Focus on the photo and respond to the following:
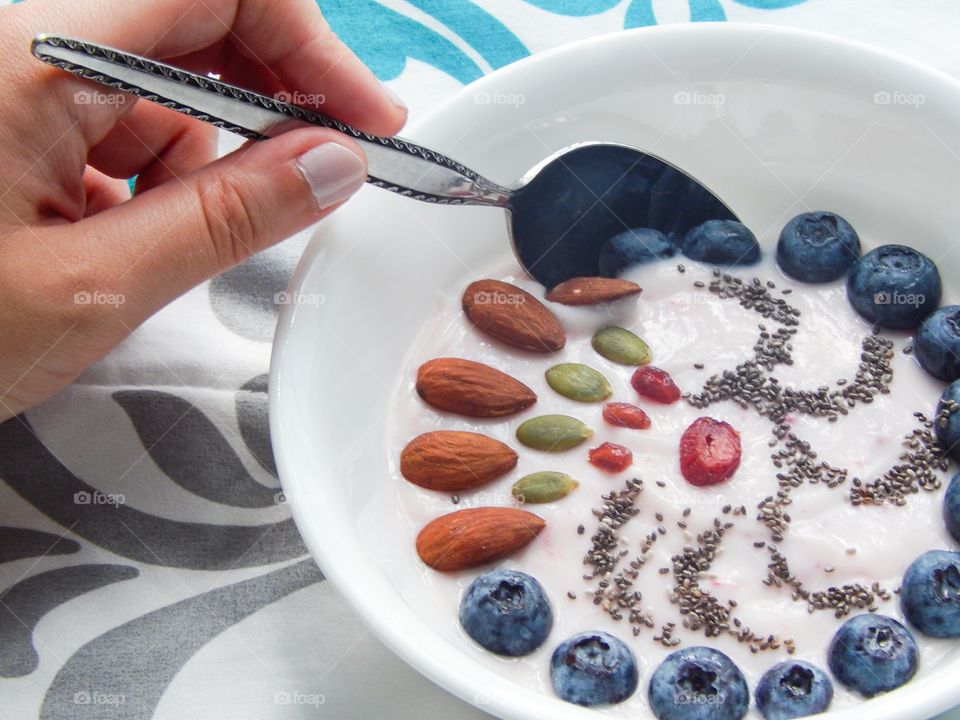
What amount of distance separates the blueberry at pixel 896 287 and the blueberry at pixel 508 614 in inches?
20.3

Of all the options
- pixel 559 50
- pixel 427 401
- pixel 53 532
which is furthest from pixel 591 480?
pixel 53 532

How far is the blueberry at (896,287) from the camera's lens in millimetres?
1184

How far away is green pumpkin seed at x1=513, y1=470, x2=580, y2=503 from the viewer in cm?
108

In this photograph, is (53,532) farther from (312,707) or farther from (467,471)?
(467,471)

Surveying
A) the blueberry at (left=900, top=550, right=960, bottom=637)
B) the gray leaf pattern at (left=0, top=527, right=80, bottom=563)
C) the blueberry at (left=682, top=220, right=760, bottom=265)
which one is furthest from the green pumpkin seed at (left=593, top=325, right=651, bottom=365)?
the gray leaf pattern at (left=0, top=527, right=80, bottom=563)

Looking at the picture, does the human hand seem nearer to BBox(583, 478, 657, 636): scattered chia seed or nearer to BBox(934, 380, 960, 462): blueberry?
BBox(583, 478, 657, 636): scattered chia seed

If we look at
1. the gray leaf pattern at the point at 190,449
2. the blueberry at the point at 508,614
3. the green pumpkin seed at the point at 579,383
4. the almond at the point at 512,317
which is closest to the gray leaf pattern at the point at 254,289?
the gray leaf pattern at the point at 190,449

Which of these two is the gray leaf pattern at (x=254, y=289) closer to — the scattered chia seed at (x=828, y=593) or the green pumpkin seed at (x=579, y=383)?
the green pumpkin seed at (x=579, y=383)

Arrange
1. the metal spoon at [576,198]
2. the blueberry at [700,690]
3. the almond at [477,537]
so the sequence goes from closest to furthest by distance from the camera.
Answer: the blueberry at [700,690] < the almond at [477,537] < the metal spoon at [576,198]

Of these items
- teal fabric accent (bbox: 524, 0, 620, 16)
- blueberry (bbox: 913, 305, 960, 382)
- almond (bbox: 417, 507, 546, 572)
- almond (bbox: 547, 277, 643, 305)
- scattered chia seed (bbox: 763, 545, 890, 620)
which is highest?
teal fabric accent (bbox: 524, 0, 620, 16)

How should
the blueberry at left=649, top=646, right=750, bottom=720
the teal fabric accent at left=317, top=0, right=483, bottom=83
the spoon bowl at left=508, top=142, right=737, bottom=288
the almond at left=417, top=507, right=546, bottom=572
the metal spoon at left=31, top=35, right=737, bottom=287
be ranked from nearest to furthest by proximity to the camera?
1. the blueberry at left=649, top=646, right=750, bottom=720
2. the almond at left=417, top=507, right=546, bottom=572
3. the metal spoon at left=31, top=35, right=737, bottom=287
4. the spoon bowl at left=508, top=142, right=737, bottom=288
5. the teal fabric accent at left=317, top=0, right=483, bottom=83

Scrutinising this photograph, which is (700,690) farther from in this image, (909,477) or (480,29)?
(480,29)

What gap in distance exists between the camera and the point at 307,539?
→ 3.13 feet

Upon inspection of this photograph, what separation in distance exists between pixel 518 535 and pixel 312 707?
0.27 metres
